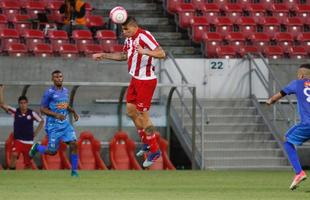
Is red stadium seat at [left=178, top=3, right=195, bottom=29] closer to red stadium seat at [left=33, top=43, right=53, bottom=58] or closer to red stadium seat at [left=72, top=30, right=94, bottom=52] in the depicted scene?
red stadium seat at [left=72, top=30, right=94, bottom=52]

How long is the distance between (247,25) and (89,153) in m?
7.36

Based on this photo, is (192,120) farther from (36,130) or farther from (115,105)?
(36,130)

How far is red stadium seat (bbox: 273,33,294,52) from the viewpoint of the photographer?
30500 mm

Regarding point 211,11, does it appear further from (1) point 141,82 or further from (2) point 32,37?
(1) point 141,82

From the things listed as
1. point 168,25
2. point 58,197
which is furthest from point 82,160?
point 58,197

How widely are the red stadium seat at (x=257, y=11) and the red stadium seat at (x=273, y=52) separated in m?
1.44

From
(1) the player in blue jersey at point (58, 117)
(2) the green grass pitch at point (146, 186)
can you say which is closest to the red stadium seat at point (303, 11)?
(2) the green grass pitch at point (146, 186)

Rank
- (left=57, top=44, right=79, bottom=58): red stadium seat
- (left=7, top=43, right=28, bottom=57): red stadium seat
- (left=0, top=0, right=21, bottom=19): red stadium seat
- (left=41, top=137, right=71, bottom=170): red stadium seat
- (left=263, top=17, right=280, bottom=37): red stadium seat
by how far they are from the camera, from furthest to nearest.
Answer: (left=263, top=17, right=280, bottom=37): red stadium seat
(left=0, top=0, right=21, bottom=19): red stadium seat
(left=57, top=44, right=79, bottom=58): red stadium seat
(left=7, top=43, right=28, bottom=57): red stadium seat
(left=41, top=137, right=71, bottom=170): red stadium seat

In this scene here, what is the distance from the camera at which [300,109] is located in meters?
16.3

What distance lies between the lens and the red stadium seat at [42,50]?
27406mm

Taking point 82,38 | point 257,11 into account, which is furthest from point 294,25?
point 82,38

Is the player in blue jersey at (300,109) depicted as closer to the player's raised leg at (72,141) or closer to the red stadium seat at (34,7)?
the player's raised leg at (72,141)

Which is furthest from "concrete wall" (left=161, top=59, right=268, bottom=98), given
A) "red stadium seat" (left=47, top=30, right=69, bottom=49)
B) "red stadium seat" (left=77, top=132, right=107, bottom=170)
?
"red stadium seat" (left=77, top=132, right=107, bottom=170)

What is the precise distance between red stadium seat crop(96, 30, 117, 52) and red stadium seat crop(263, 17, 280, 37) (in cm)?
491
